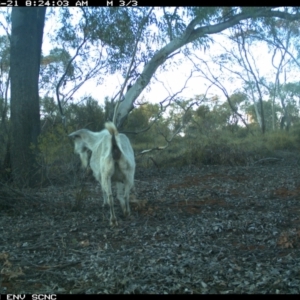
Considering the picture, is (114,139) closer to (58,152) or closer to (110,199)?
(110,199)

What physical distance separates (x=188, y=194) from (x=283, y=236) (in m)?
3.88

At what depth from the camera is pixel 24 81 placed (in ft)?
35.8

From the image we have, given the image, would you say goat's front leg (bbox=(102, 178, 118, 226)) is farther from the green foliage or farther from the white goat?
the green foliage

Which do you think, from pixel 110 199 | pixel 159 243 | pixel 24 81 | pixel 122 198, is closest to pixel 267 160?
pixel 24 81

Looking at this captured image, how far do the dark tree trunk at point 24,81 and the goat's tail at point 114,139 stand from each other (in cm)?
465

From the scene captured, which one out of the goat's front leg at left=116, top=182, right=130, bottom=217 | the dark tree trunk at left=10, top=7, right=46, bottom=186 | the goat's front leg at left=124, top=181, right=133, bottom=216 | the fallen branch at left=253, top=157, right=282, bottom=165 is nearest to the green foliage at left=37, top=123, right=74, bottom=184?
the goat's front leg at left=116, top=182, right=130, bottom=217

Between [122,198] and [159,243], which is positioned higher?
[122,198]

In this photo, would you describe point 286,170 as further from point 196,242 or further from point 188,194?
point 196,242

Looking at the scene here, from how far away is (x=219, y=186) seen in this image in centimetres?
1016

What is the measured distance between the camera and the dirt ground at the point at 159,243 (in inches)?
164

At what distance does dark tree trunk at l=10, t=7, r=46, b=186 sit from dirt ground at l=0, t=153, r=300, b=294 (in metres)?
1.85

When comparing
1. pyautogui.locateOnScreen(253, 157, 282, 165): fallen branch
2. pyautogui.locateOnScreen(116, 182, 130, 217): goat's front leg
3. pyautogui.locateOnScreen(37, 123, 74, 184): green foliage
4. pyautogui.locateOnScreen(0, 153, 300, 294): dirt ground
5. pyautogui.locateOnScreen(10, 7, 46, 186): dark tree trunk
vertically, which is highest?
pyautogui.locateOnScreen(10, 7, 46, 186): dark tree trunk

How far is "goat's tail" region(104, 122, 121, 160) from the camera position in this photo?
6375 mm

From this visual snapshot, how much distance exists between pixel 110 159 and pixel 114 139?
33cm
